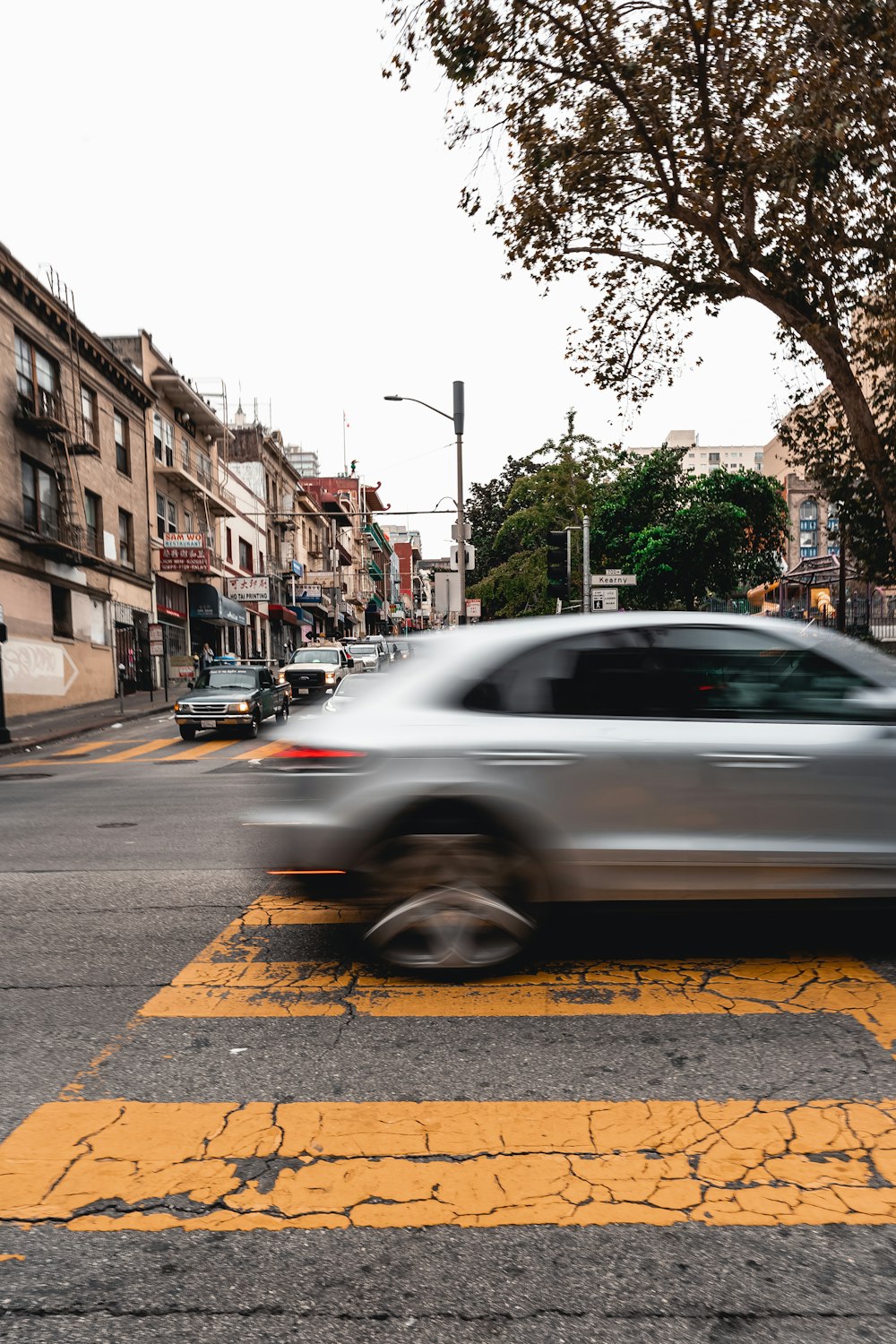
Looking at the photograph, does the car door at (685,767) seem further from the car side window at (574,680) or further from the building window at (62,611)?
the building window at (62,611)

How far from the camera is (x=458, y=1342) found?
7.43 ft

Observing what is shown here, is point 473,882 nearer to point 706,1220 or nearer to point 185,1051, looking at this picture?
point 185,1051

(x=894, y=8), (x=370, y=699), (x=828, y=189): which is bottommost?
(x=370, y=699)

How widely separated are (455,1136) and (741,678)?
2687 mm

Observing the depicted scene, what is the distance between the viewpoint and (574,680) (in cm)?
480

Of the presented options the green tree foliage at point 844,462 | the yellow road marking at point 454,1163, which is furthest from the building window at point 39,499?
the yellow road marking at point 454,1163

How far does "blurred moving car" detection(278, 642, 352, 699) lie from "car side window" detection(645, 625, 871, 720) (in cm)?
2511

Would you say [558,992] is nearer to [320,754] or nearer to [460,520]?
[320,754]

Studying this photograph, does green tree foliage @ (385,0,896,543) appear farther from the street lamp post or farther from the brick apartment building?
the brick apartment building

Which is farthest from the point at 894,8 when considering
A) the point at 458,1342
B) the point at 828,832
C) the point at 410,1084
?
the point at 458,1342

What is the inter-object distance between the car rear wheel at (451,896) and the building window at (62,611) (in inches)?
1034

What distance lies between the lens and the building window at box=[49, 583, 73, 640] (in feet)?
93.8

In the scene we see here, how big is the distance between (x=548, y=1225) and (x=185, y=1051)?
1.80 m

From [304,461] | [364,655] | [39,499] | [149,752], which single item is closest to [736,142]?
[149,752]
